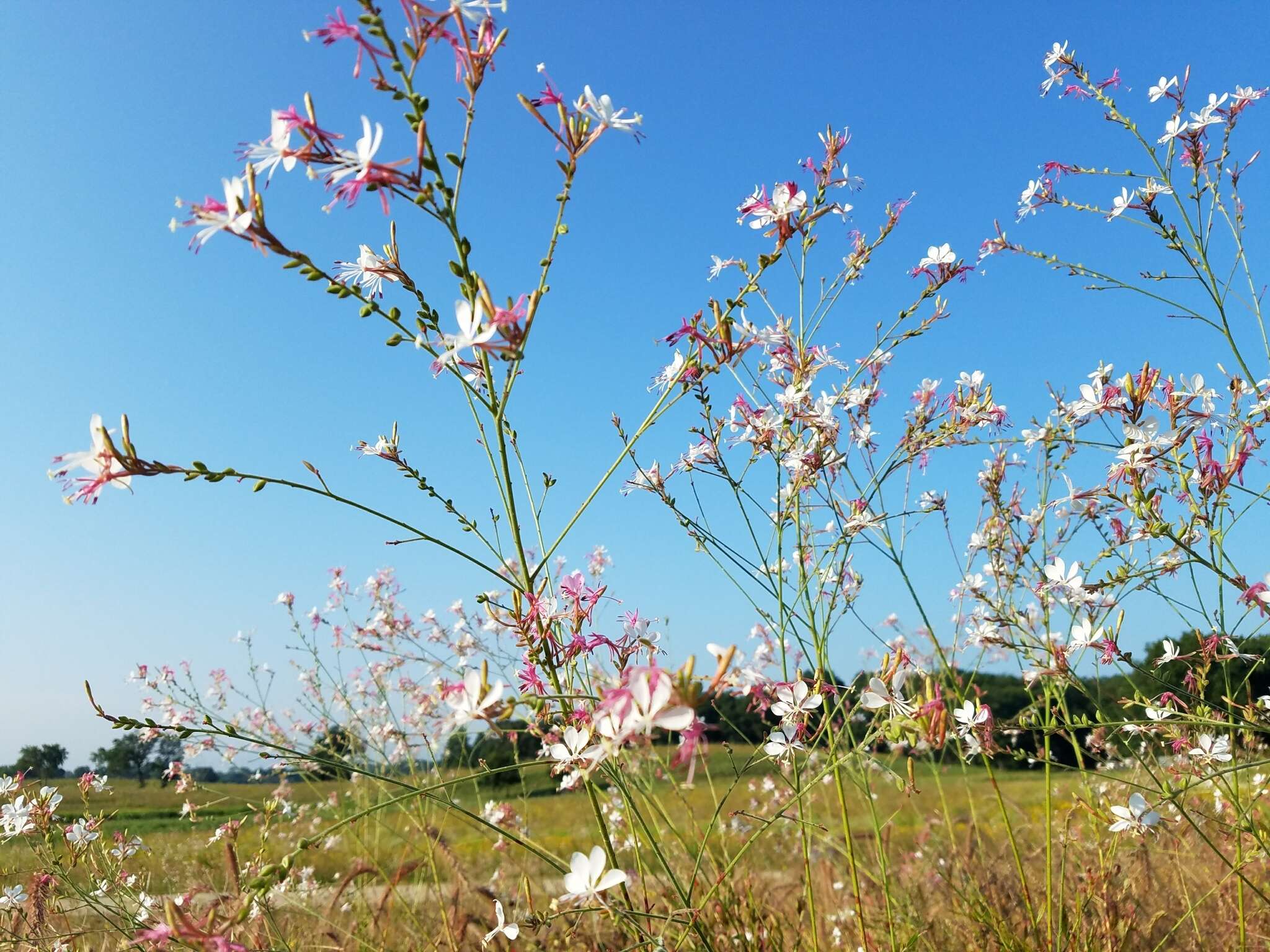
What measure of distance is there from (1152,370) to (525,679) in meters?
1.67

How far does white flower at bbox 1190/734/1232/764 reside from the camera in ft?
8.25

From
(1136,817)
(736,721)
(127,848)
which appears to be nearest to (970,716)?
(1136,817)

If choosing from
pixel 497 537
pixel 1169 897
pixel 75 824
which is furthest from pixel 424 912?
pixel 1169 897

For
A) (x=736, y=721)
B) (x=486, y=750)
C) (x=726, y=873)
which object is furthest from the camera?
(x=486, y=750)

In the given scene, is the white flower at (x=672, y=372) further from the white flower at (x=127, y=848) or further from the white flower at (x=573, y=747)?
the white flower at (x=127, y=848)

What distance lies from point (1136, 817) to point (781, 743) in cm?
137

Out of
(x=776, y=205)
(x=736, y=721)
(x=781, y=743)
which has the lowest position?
(x=736, y=721)

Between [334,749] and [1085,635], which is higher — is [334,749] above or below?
below

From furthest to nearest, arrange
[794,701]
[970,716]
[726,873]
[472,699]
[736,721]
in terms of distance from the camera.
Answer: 1. [736,721]
2. [970,716]
3. [794,701]
4. [726,873]
5. [472,699]

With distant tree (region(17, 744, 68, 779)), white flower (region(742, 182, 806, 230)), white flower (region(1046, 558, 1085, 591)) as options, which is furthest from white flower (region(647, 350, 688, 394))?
distant tree (region(17, 744, 68, 779))

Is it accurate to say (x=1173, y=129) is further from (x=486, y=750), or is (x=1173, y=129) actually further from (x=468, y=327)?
(x=486, y=750)

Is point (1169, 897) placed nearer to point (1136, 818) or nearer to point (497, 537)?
point (1136, 818)

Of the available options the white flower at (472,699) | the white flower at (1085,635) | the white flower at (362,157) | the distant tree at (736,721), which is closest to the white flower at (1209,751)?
the white flower at (1085,635)

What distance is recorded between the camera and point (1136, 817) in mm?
2408
